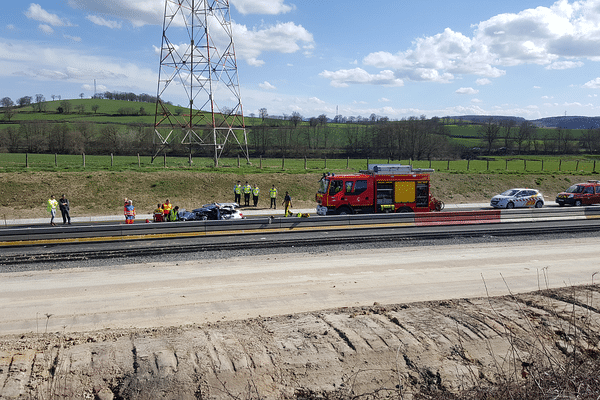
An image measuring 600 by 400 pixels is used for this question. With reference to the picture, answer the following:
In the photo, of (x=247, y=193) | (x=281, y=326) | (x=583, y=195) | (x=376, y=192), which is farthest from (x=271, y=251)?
(x=583, y=195)

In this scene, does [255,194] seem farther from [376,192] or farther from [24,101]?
[24,101]

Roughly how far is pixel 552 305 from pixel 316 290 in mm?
5315

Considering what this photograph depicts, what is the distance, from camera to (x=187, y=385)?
20.0 ft

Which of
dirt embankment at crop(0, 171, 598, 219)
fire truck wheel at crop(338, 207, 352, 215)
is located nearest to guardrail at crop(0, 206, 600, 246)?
fire truck wheel at crop(338, 207, 352, 215)

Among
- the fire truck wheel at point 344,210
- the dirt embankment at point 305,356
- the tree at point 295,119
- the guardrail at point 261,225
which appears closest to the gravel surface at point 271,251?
the guardrail at point 261,225

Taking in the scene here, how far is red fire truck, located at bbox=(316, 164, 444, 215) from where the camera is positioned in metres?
20.6

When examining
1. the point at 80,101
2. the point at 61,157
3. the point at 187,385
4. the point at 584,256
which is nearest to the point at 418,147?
the point at 61,157

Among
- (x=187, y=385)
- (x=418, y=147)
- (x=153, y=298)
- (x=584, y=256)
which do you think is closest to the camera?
(x=187, y=385)

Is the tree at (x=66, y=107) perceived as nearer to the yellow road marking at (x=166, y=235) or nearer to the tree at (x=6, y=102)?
the tree at (x=6, y=102)

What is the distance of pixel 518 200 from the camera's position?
93.5ft

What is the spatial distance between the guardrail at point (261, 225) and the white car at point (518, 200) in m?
6.16

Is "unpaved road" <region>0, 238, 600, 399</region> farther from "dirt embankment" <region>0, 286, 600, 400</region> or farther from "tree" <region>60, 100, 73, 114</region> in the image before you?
"tree" <region>60, 100, 73, 114</region>

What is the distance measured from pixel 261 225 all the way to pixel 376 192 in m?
6.62

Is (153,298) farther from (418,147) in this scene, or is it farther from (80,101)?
Answer: (80,101)
